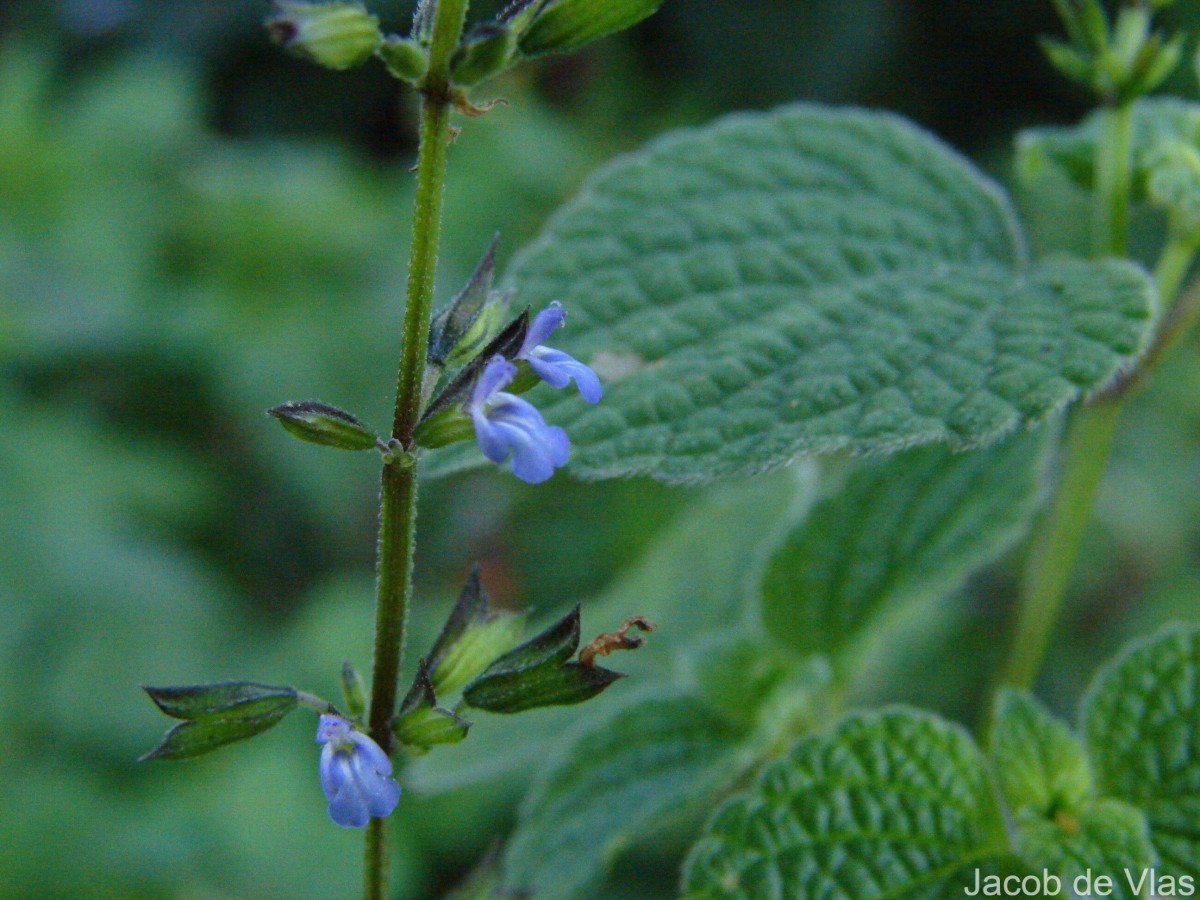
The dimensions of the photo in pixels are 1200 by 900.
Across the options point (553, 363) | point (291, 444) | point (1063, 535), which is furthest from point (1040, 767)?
point (291, 444)

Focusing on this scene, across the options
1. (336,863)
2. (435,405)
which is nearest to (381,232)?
(336,863)

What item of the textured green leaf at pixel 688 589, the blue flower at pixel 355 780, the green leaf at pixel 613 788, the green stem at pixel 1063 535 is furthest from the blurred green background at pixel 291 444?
the blue flower at pixel 355 780

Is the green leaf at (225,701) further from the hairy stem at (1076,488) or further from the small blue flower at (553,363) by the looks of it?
the hairy stem at (1076,488)

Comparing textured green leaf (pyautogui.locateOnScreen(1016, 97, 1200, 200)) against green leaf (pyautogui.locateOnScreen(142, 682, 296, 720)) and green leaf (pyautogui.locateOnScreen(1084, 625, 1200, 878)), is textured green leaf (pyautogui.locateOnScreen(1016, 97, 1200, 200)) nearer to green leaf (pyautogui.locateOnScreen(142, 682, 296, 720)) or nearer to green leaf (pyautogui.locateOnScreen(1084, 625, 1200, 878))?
green leaf (pyautogui.locateOnScreen(1084, 625, 1200, 878))

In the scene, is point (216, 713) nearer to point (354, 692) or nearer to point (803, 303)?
point (354, 692)

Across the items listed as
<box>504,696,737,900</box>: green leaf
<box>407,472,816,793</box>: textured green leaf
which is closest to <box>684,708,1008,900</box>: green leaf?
<box>504,696,737,900</box>: green leaf

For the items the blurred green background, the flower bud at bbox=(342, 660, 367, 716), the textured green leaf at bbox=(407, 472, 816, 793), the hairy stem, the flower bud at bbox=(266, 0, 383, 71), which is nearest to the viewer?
the flower bud at bbox=(266, 0, 383, 71)
